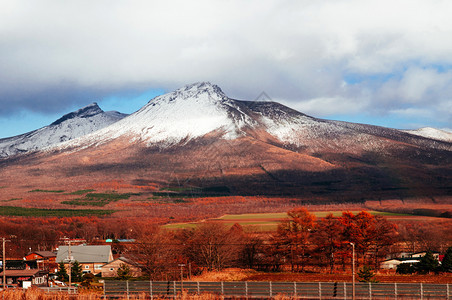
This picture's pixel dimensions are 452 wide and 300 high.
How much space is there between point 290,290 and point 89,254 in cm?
5256

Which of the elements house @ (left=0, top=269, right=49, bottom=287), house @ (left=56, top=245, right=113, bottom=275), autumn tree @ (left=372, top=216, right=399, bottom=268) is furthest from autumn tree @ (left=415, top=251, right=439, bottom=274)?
house @ (left=56, top=245, right=113, bottom=275)

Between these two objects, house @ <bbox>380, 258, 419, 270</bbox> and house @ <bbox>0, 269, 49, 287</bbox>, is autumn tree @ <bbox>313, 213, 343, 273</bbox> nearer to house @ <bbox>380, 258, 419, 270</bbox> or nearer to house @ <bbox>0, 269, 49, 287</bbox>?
house @ <bbox>380, 258, 419, 270</bbox>

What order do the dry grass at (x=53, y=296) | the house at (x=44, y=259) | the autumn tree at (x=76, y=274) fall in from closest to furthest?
the dry grass at (x=53, y=296) → the autumn tree at (x=76, y=274) → the house at (x=44, y=259)

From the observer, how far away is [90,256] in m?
78.2

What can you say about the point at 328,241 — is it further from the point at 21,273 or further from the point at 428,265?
the point at 21,273

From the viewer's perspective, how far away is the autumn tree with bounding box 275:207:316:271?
6097 centimetres

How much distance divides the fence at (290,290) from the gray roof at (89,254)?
1830 inches

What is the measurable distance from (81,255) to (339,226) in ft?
127

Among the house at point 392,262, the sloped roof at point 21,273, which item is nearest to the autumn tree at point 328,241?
the house at point 392,262

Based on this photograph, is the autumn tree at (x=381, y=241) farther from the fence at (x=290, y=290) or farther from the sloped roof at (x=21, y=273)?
the sloped roof at (x=21, y=273)

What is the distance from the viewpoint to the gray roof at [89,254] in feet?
254

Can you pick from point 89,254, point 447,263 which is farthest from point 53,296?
point 89,254

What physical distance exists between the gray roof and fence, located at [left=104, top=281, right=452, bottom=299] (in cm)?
4647

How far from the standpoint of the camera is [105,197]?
600 feet
